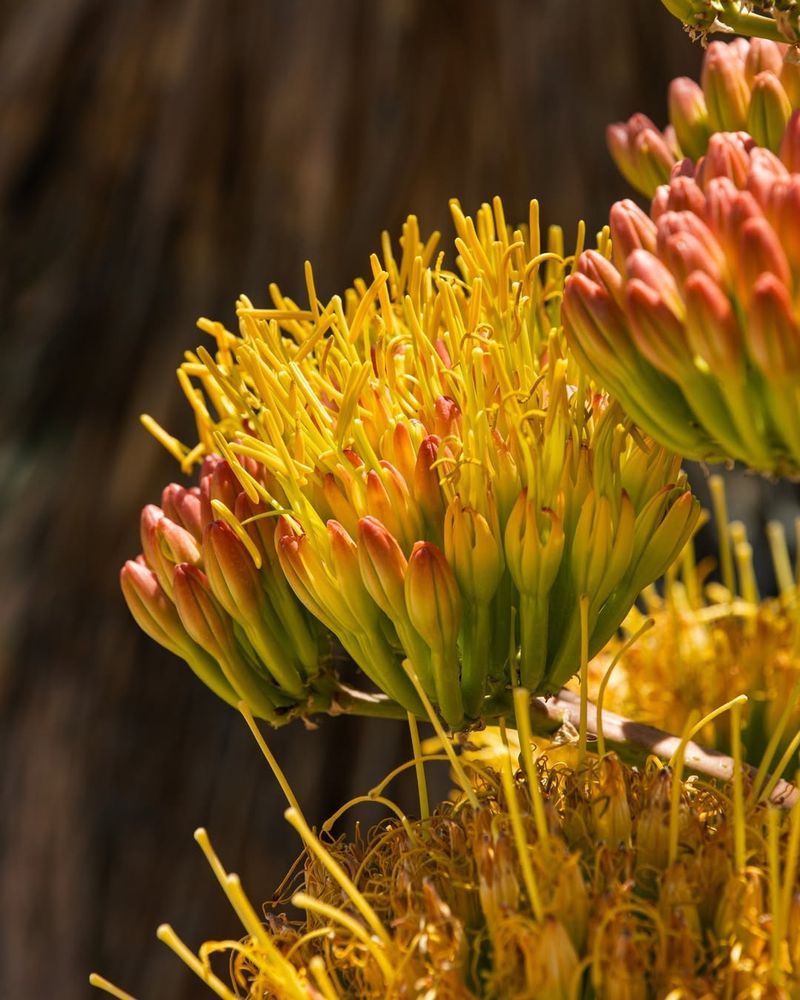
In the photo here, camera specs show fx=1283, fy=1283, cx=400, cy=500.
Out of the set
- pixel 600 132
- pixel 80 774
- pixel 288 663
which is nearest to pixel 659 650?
pixel 288 663

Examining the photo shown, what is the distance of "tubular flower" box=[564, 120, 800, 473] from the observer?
30cm

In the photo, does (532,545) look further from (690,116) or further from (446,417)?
(690,116)

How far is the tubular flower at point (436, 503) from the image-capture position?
Result: 39cm

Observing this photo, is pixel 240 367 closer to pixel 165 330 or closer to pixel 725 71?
pixel 725 71

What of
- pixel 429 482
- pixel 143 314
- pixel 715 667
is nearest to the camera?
pixel 429 482

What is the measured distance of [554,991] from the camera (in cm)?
33

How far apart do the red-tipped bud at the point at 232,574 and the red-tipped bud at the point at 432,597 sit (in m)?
0.06

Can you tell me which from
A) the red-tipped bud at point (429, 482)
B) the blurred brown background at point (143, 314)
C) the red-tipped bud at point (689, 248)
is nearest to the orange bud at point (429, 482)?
the red-tipped bud at point (429, 482)

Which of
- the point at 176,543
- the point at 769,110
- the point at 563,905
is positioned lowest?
the point at 563,905

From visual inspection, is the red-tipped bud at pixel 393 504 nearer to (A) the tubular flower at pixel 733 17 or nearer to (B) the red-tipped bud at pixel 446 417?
(B) the red-tipped bud at pixel 446 417

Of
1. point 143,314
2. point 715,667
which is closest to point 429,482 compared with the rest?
point 715,667

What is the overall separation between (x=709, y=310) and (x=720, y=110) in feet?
0.55

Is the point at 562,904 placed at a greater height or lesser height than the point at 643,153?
lesser

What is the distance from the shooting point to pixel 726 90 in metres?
0.44
